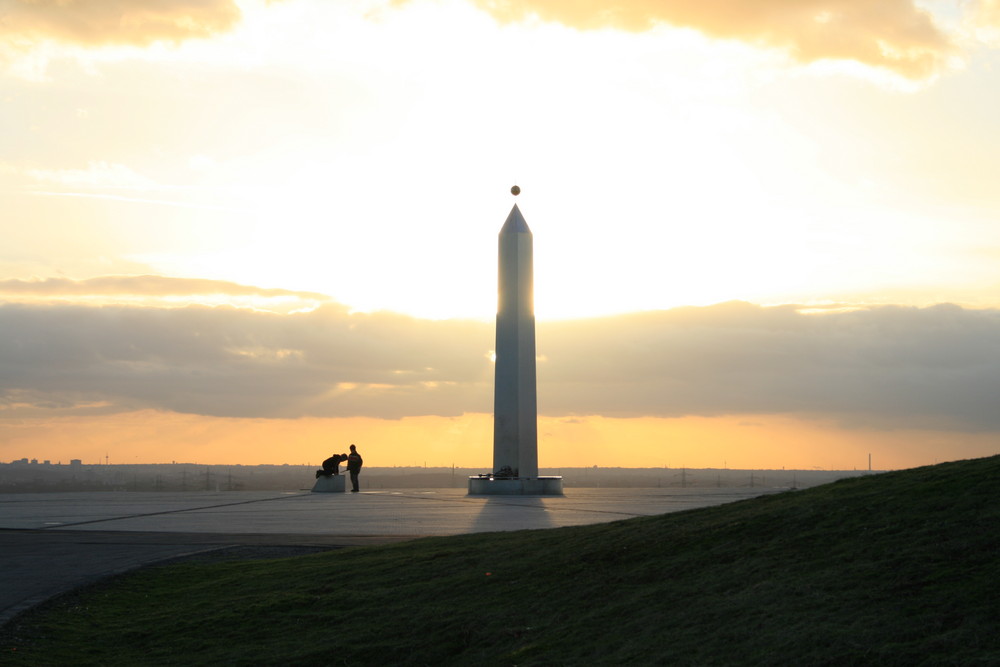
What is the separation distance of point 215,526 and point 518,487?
48.6 feet

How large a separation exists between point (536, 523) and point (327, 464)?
2176 centimetres

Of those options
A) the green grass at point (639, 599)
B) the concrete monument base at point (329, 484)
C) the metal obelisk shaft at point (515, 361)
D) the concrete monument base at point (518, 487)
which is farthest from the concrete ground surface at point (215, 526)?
the concrete monument base at point (329, 484)

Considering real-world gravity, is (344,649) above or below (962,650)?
below

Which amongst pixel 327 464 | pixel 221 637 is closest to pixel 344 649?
pixel 221 637

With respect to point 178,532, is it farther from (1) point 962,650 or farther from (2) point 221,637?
(1) point 962,650

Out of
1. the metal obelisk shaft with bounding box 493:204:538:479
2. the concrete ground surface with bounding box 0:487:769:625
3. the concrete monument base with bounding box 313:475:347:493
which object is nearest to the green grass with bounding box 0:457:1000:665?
the concrete ground surface with bounding box 0:487:769:625

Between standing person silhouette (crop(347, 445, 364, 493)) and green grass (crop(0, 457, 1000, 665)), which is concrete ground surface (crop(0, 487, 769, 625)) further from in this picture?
standing person silhouette (crop(347, 445, 364, 493))

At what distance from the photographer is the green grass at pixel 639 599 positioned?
22.2 ft

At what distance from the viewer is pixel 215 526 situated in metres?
23.2

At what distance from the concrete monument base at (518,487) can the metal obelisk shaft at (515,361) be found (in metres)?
0.44

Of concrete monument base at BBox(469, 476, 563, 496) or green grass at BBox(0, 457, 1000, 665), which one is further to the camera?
concrete monument base at BBox(469, 476, 563, 496)

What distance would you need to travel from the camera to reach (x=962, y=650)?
5965 mm

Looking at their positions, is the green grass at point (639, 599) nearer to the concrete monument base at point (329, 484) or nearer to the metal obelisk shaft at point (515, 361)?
the metal obelisk shaft at point (515, 361)

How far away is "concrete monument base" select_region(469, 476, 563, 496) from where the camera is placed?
36312mm
